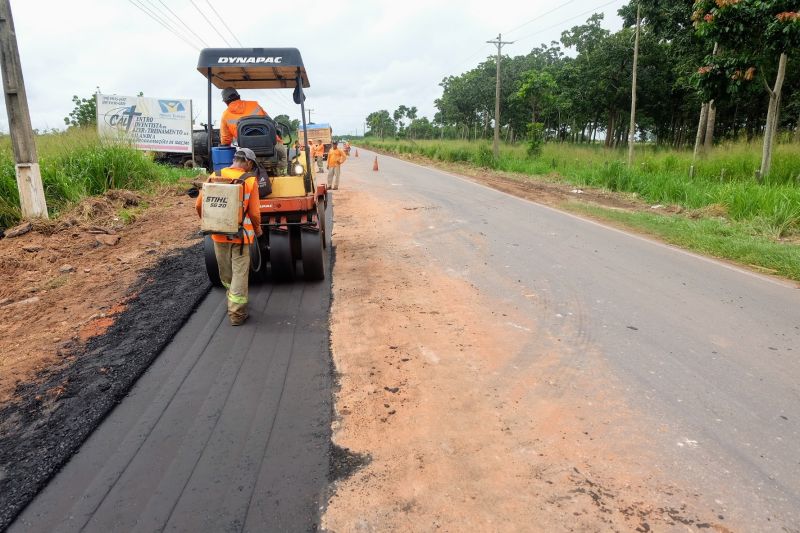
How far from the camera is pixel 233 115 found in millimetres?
6754

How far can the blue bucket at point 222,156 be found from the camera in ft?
20.8

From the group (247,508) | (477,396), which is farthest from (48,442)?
(477,396)

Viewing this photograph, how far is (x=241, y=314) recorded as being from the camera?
17.3 feet

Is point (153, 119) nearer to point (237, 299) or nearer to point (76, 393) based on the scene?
point (237, 299)

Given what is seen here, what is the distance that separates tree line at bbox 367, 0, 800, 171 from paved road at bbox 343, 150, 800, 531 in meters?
5.78

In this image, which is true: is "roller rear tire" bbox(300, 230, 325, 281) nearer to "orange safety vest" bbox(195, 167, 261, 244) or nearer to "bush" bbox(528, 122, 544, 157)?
"orange safety vest" bbox(195, 167, 261, 244)

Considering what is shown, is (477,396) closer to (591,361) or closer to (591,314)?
(591,361)

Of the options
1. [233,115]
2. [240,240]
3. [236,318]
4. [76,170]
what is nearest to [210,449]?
[236,318]

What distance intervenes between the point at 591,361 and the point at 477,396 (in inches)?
46.6

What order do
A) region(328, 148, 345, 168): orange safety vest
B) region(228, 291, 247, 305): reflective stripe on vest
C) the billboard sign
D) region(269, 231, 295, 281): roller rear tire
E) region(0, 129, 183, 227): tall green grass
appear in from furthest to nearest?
the billboard sign
region(328, 148, 345, 168): orange safety vest
region(0, 129, 183, 227): tall green grass
region(269, 231, 295, 281): roller rear tire
region(228, 291, 247, 305): reflective stripe on vest

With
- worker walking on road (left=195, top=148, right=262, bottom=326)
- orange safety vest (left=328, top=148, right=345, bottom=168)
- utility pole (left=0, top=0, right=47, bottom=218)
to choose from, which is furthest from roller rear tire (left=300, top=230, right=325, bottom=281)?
orange safety vest (left=328, top=148, right=345, bottom=168)

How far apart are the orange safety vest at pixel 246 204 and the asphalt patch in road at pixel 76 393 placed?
3.12ft

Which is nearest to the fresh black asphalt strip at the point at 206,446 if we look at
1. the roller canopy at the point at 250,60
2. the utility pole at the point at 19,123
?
the roller canopy at the point at 250,60

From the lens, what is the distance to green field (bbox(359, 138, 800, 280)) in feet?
27.9
